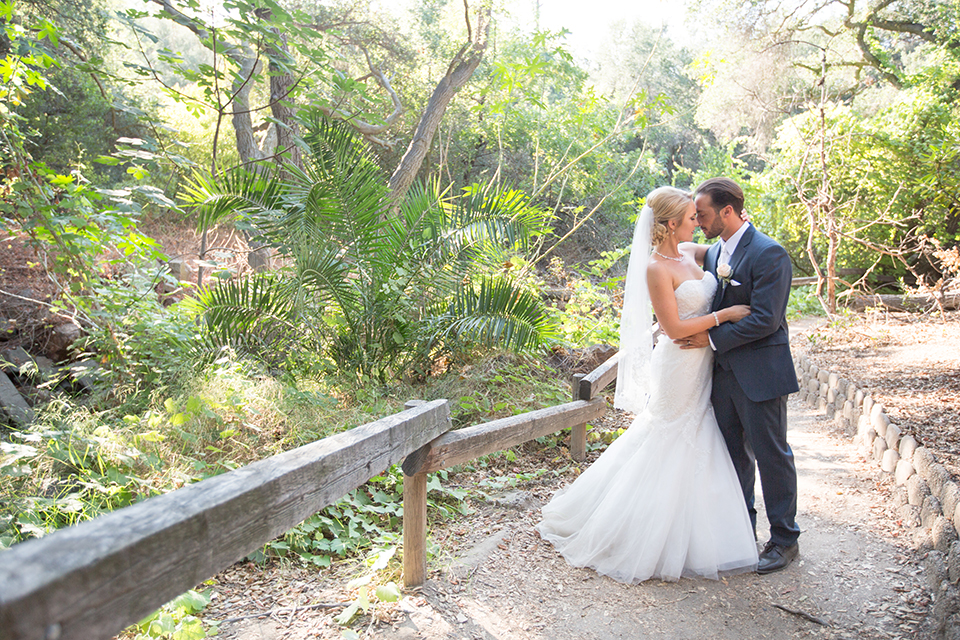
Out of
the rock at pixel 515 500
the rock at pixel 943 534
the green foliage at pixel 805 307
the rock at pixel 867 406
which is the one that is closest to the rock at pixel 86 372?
the rock at pixel 515 500

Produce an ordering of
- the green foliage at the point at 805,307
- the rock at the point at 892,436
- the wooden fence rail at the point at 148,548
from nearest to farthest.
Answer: the wooden fence rail at the point at 148,548 < the rock at the point at 892,436 < the green foliage at the point at 805,307

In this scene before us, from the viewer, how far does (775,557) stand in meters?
3.22

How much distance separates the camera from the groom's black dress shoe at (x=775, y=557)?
3.18 m

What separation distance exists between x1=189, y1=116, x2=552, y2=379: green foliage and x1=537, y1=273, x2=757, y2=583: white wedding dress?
2.37 m

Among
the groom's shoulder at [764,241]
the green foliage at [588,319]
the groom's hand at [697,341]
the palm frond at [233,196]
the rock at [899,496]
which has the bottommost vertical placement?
the rock at [899,496]

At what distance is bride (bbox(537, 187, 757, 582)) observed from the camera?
318 cm

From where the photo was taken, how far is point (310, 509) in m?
1.93

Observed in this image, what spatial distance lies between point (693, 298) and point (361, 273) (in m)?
3.41

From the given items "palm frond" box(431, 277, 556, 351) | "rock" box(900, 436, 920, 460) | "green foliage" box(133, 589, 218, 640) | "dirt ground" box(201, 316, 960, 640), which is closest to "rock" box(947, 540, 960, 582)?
"dirt ground" box(201, 316, 960, 640)

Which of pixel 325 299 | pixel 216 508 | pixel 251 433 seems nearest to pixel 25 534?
pixel 251 433

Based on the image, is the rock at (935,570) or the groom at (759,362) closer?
the rock at (935,570)

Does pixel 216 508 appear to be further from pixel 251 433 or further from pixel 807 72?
pixel 807 72

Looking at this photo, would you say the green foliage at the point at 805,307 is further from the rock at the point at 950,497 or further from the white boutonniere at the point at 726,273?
the white boutonniere at the point at 726,273

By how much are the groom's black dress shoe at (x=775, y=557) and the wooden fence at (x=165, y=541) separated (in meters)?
1.98
